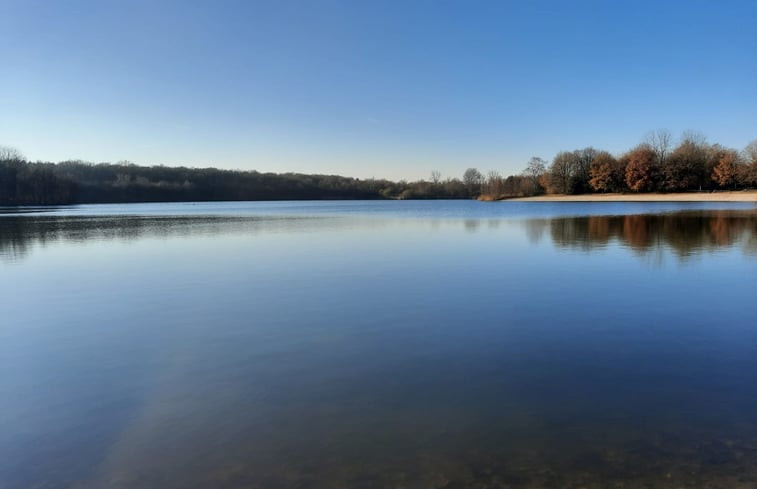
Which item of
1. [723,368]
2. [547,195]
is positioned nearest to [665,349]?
[723,368]

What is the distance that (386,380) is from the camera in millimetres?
4922

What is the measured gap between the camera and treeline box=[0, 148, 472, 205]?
77.4m

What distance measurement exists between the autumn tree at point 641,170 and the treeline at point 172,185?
5957cm

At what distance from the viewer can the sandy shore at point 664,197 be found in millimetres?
54941

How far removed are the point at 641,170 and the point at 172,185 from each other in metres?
106

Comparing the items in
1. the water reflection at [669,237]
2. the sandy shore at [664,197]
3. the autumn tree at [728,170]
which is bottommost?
the water reflection at [669,237]

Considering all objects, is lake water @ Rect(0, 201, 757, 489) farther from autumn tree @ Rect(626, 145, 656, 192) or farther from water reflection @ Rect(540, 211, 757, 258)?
autumn tree @ Rect(626, 145, 656, 192)

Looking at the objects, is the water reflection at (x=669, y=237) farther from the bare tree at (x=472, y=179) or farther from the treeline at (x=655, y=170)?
the bare tree at (x=472, y=179)

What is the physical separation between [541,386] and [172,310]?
263 inches

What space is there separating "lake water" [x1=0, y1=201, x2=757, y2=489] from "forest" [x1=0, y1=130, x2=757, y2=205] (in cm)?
6955

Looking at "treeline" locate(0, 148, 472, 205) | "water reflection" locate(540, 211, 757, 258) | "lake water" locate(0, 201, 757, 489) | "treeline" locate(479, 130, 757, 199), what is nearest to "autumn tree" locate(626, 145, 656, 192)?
"treeline" locate(479, 130, 757, 199)

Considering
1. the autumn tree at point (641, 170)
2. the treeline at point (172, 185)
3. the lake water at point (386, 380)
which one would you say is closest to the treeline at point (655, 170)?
the autumn tree at point (641, 170)

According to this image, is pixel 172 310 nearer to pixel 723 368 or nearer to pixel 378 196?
pixel 723 368

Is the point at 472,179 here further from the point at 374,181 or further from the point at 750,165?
the point at 750,165
